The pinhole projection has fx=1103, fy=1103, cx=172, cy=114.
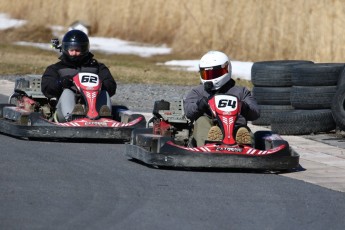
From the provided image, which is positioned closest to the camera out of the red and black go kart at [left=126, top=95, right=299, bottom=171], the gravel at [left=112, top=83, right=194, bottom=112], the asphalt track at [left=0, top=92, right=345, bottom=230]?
the asphalt track at [left=0, top=92, right=345, bottom=230]

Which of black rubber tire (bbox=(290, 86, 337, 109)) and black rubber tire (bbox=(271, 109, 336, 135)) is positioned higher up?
black rubber tire (bbox=(290, 86, 337, 109))

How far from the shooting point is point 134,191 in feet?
29.2

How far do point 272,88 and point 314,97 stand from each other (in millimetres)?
1020

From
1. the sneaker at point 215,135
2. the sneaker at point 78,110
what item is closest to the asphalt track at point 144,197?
the sneaker at point 215,135

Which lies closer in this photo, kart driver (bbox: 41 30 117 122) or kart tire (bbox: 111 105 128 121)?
kart driver (bbox: 41 30 117 122)

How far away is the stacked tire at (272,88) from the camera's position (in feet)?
47.2

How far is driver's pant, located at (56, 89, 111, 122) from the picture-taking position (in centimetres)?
1268

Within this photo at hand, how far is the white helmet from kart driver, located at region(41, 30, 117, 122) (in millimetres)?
1910

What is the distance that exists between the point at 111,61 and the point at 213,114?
15510 millimetres

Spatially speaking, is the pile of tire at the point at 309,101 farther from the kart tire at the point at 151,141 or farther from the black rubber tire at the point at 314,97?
the kart tire at the point at 151,141

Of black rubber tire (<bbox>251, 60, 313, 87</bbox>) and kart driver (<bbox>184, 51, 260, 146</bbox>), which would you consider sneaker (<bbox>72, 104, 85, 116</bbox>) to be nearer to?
kart driver (<bbox>184, 51, 260, 146</bbox>)

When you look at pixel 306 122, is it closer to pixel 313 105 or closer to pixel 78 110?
pixel 313 105

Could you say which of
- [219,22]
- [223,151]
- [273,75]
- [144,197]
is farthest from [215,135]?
[219,22]

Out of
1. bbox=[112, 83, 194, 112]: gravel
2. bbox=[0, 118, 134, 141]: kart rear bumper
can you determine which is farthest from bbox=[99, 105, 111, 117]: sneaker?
bbox=[112, 83, 194, 112]: gravel
